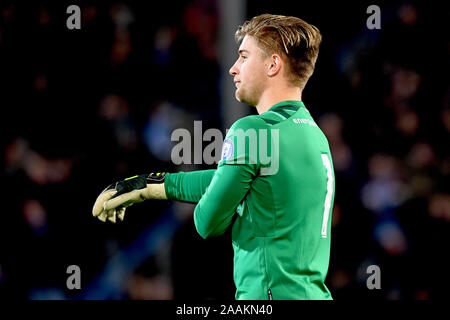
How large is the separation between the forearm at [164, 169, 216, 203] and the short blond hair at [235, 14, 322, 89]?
366 millimetres

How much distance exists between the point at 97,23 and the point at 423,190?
1.78 meters

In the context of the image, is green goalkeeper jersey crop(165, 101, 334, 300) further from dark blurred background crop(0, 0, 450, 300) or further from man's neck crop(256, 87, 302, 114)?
dark blurred background crop(0, 0, 450, 300)

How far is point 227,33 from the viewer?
7.58 ft

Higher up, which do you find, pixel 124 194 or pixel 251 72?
pixel 251 72

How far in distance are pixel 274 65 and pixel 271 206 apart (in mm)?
386

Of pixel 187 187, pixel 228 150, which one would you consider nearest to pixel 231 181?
pixel 228 150

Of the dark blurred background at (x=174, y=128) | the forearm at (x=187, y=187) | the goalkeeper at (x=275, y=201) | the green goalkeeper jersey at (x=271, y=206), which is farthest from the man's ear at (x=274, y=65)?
the dark blurred background at (x=174, y=128)

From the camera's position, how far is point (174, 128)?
2248 millimetres

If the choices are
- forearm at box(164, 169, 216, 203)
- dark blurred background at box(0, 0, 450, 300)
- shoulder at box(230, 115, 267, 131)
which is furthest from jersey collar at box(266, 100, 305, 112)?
dark blurred background at box(0, 0, 450, 300)

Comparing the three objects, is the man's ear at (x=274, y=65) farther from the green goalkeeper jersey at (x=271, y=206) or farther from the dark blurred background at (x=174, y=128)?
the dark blurred background at (x=174, y=128)

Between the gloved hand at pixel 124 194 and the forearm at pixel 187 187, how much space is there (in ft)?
0.06

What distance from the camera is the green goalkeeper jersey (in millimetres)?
1226

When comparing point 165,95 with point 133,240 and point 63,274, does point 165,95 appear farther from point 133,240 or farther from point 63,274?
point 63,274

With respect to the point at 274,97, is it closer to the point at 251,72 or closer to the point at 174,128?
the point at 251,72
